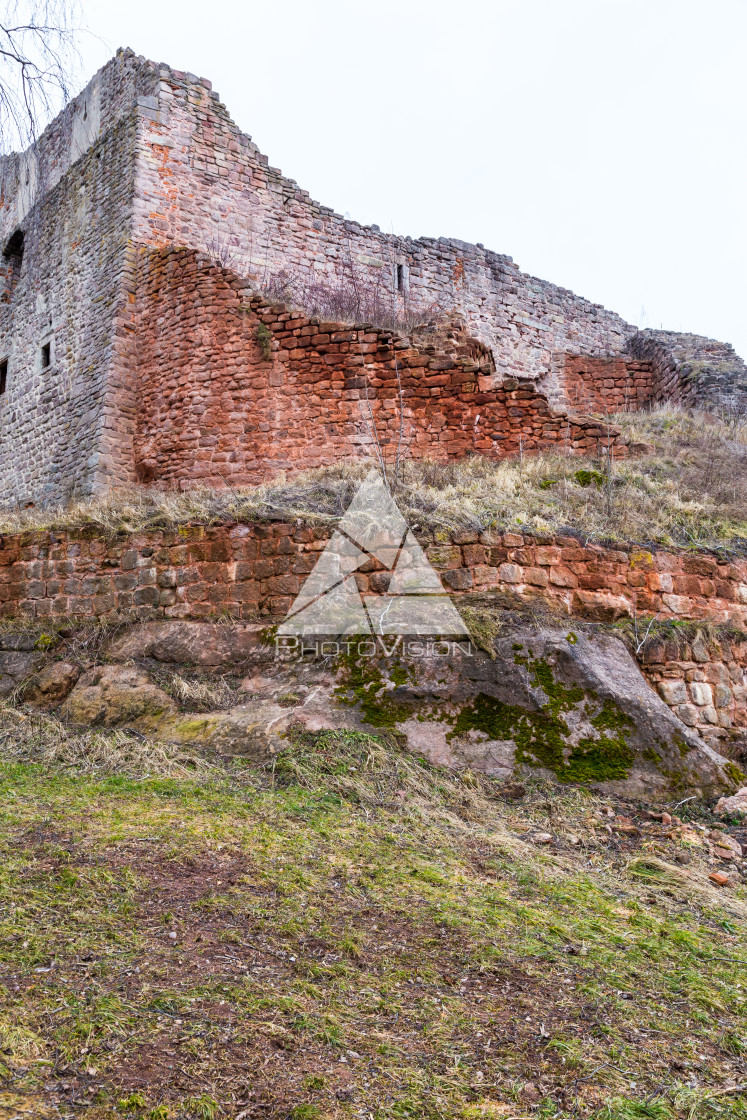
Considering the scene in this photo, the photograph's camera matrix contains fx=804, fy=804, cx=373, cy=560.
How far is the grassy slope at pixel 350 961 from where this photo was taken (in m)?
2.20

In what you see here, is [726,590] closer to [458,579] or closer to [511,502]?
[511,502]

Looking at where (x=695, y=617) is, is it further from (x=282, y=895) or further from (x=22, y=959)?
(x=22, y=959)

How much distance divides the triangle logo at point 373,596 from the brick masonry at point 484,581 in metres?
0.10

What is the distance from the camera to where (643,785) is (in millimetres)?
5289

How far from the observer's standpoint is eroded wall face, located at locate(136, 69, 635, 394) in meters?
13.6

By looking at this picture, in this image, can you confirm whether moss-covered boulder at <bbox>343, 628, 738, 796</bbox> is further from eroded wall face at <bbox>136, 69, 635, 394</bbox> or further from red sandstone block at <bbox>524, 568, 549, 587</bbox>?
eroded wall face at <bbox>136, 69, 635, 394</bbox>

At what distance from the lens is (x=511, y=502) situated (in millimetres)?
7281

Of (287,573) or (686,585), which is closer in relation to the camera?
(287,573)

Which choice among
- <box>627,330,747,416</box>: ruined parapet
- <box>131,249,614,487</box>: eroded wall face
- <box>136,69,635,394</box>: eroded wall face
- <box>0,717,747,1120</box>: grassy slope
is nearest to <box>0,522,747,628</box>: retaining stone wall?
<box>0,717,747,1120</box>: grassy slope

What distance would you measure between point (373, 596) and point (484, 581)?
34.6 inches

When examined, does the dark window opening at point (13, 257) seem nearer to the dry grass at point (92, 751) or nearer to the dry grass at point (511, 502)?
the dry grass at point (511, 502)

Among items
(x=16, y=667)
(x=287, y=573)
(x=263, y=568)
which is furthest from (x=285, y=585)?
(x=16, y=667)

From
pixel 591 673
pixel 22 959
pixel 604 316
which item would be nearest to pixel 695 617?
pixel 591 673

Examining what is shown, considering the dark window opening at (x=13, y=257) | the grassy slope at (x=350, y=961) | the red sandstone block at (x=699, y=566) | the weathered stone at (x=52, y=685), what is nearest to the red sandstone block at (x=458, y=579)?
the grassy slope at (x=350, y=961)
